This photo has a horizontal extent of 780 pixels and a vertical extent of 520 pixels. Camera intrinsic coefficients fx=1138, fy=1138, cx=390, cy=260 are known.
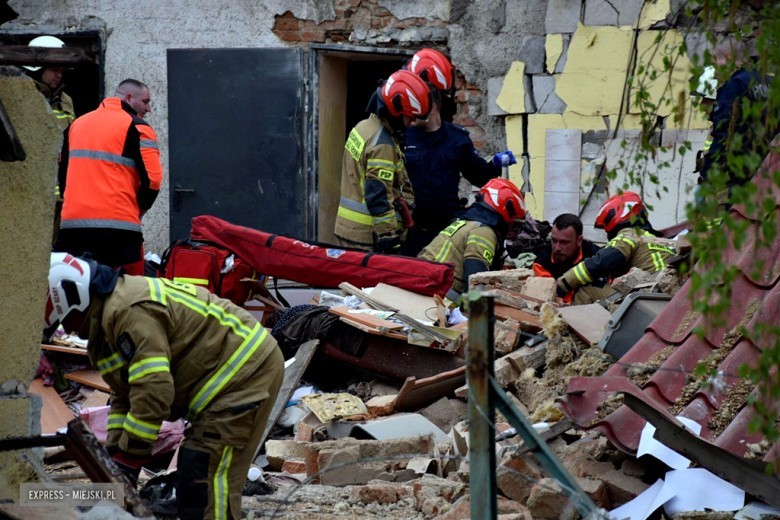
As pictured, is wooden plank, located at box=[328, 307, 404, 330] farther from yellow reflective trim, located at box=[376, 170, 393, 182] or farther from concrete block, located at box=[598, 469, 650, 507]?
concrete block, located at box=[598, 469, 650, 507]

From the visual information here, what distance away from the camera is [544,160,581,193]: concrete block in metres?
10.5

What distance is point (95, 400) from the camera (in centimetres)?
717

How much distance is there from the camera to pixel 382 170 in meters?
8.27

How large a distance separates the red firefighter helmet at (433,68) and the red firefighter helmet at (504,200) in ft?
3.44

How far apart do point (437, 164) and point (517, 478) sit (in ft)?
14.0

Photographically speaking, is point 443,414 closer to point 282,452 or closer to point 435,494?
point 282,452

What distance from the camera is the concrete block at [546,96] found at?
10.5 metres

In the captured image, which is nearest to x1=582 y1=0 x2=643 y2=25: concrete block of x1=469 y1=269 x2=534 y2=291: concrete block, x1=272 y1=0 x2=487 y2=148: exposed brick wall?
x1=272 y1=0 x2=487 y2=148: exposed brick wall

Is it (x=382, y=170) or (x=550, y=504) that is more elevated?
(x=382, y=170)

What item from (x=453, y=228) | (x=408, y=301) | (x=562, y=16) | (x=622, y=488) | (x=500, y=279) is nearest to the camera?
(x=622, y=488)

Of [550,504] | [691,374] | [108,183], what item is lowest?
[550,504]

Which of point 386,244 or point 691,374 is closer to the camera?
point 691,374

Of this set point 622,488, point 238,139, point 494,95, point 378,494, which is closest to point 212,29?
point 238,139

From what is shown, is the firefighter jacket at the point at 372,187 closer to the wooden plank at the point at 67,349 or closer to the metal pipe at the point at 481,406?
the wooden plank at the point at 67,349
